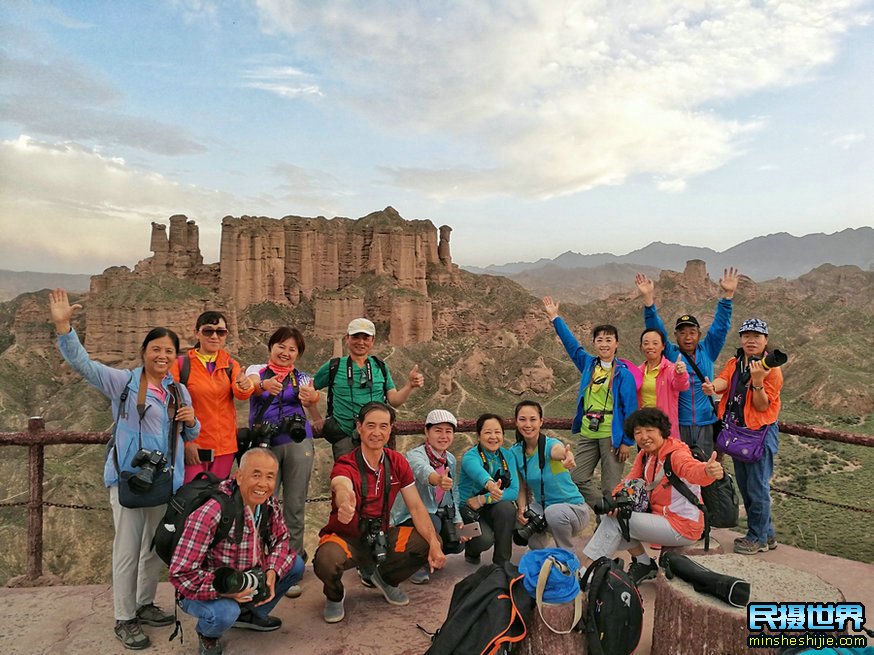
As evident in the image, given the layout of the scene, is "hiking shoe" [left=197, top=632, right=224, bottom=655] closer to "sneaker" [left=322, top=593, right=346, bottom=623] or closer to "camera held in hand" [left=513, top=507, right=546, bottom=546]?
"sneaker" [left=322, top=593, right=346, bottom=623]

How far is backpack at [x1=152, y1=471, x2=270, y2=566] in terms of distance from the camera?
3654mm

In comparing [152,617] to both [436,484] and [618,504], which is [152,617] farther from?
[618,504]

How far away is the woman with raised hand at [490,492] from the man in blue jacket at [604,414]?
1.02m

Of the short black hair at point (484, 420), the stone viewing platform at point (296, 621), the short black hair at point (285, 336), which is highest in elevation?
the short black hair at point (285, 336)

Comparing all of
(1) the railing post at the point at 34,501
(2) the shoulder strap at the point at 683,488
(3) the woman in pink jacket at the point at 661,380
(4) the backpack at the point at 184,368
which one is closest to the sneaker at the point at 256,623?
(4) the backpack at the point at 184,368

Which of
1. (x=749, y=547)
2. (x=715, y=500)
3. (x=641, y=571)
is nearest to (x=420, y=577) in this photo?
(x=641, y=571)

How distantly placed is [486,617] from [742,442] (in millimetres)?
3412

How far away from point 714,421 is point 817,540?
16226 mm

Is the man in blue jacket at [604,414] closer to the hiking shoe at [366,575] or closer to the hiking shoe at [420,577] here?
the hiking shoe at [420,577]

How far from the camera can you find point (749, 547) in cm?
545

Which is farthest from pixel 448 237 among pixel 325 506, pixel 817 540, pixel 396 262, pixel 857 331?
Answer: pixel 817 540

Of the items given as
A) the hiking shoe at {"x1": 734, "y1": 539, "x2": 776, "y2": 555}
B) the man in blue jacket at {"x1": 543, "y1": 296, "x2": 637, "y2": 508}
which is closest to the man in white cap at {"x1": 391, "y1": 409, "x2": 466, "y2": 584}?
the man in blue jacket at {"x1": 543, "y1": 296, "x2": 637, "y2": 508}

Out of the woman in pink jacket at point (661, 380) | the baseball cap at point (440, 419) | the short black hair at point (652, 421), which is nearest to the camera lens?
the short black hair at point (652, 421)

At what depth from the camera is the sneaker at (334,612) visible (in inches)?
168
